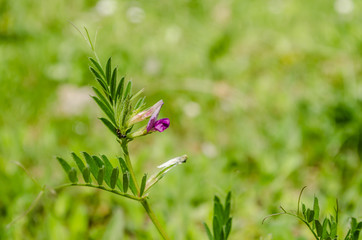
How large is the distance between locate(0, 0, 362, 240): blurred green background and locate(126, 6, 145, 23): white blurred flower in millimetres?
15

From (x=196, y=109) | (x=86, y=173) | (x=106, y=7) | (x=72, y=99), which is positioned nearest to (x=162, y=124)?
(x=86, y=173)

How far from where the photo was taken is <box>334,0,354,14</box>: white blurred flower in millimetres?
4117

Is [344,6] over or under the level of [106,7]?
under

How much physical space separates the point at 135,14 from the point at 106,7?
0.42m

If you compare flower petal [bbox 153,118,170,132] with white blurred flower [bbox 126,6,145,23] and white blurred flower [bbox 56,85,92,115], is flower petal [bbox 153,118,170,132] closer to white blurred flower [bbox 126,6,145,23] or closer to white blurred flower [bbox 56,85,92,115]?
white blurred flower [bbox 56,85,92,115]

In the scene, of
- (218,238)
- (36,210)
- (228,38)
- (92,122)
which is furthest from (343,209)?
(228,38)

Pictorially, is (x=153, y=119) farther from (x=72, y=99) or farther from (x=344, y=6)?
(x=344, y=6)

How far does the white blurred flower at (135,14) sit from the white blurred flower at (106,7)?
183mm

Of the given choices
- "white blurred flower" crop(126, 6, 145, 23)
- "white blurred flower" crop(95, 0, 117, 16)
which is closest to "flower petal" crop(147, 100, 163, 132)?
"white blurred flower" crop(126, 6, 145, 23)

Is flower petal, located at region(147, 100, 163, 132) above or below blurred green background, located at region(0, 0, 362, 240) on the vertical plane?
below

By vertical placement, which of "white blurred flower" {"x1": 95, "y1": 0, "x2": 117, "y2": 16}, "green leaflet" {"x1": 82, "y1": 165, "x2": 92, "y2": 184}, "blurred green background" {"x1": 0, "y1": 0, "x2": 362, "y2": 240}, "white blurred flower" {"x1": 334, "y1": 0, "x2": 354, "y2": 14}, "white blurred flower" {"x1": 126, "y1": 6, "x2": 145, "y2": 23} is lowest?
"green leaflet" {"x1": 82, "y1": 165, "x2": 92, "y2": 184}

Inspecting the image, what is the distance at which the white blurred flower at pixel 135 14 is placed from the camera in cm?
452

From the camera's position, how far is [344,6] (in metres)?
4.17

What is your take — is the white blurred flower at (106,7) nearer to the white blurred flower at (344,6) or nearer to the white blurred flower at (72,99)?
the white blurred flower at (72,99)
